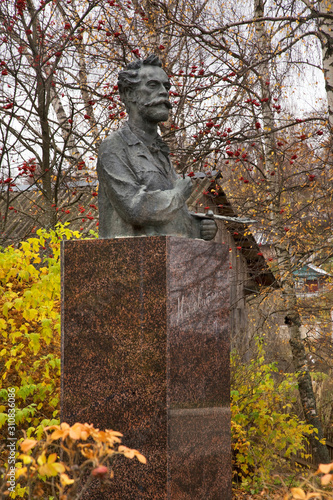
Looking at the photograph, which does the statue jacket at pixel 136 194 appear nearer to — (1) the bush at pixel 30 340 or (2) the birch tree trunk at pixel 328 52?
(1) the bush at pixel 30 340

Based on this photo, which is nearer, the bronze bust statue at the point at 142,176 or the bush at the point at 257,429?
the bronze bust statue at the point at 142,176

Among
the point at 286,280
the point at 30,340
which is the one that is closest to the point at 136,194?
the point at 30,340

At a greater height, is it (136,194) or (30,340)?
(136,194)

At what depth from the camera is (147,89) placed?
4.08 m

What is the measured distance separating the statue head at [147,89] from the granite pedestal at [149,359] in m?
0.96

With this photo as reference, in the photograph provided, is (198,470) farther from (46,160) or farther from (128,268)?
(46,160)

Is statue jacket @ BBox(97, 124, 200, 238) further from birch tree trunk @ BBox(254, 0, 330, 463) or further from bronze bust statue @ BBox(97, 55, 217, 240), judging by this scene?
birch tree trunk @ BBox(254, 0, 330, 463)

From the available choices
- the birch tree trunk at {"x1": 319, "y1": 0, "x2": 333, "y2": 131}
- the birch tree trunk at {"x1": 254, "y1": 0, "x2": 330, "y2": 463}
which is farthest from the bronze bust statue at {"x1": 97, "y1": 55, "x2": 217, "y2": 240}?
the birch tree trunk at {"x1": 254, "y1": 0, "x2": 330, "y2": 463}

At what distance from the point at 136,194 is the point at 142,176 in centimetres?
24

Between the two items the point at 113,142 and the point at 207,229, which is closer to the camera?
the point at 113,142

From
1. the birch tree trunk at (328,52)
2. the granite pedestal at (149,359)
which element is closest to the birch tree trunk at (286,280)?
the birch tree trunk at (328,52)

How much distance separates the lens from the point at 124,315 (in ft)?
11.9

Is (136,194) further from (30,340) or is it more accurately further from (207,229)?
(30,340)

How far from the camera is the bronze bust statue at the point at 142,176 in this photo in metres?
3.78
